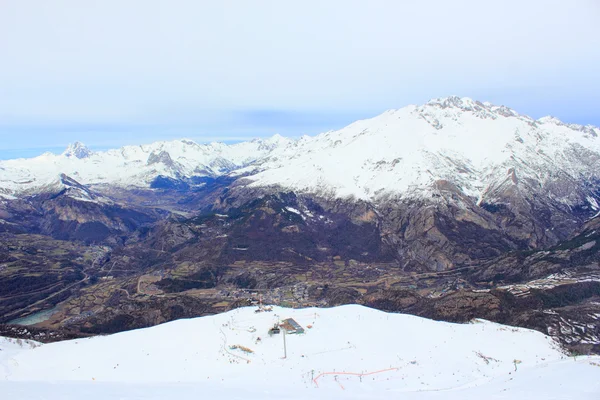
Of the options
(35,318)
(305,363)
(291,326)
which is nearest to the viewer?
(305,363)

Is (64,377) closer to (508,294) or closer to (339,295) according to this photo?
(508,294)

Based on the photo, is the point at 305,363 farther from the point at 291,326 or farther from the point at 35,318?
the point at 35,318

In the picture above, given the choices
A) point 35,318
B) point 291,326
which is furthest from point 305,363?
point 35,318

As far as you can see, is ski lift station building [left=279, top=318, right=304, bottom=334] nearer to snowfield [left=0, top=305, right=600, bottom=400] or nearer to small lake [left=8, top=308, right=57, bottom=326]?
snowfield [left=0, top=305, right=600, bottom=400]

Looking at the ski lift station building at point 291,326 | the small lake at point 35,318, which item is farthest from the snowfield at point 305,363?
the small lake at point 35,318

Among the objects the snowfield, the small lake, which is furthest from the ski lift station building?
the small lake
